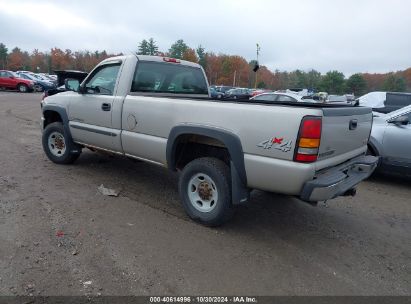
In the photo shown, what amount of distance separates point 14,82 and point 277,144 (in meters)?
29.4

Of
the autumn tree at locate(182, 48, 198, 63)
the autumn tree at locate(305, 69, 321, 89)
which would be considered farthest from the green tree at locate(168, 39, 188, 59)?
the autumn tree at locate(305, 69, 321, 89)

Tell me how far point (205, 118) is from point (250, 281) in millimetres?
1720

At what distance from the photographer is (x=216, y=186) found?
3.92 meters

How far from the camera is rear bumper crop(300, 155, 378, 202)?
10.8ft

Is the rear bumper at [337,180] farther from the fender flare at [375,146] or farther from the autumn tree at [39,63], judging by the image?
the autumn tree at [39,63]

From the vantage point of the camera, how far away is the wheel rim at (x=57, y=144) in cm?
629

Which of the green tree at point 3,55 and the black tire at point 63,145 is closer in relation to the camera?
the black tire at point 63,145

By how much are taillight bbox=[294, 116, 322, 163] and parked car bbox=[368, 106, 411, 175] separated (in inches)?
149

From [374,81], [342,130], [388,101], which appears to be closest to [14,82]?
[388,101]

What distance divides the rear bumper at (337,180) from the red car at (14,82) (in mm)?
28336

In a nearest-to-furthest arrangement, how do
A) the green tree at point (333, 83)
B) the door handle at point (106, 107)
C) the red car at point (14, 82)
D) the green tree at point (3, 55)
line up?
the door handle at point (106, 107) → the red car at point (14, 82) → the green tree at point (333, 83) → the green tree at point (3, 55)

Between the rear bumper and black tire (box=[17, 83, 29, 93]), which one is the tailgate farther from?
black tire (box=[17, 83, 29, 93])

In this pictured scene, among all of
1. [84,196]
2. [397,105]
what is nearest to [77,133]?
[84,196]

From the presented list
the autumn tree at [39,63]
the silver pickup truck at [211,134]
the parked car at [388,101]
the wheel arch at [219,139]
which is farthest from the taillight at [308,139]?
the autumn tree at [39,63]
